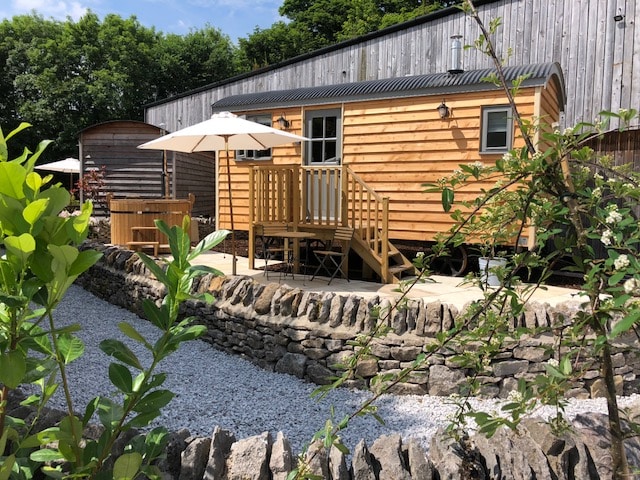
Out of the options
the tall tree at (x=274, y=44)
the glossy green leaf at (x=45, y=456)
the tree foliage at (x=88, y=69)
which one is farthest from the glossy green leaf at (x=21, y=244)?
the tall tree at (x=274, y=44)

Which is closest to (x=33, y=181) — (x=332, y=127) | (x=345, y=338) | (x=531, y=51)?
(x=345, y=338)

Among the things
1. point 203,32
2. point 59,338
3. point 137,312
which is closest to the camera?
point 59,338

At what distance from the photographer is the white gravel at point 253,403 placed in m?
3.39

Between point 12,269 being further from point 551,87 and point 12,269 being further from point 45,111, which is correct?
point 45,111

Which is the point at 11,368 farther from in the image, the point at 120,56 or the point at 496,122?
the point at 120,56

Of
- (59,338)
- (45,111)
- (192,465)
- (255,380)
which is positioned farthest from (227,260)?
(45,111)

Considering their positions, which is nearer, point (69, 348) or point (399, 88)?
point (69, 348)

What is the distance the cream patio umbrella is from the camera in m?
6.77

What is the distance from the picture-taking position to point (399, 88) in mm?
7883

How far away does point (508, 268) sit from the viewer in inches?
62.3

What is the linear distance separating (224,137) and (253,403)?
4534mm

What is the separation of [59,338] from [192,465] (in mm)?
903

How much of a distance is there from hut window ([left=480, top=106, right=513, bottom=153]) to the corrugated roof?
34 centimetres

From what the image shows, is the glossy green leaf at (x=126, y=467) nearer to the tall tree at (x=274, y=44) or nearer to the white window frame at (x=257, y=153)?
the white window frame at (x=257, y=153)
